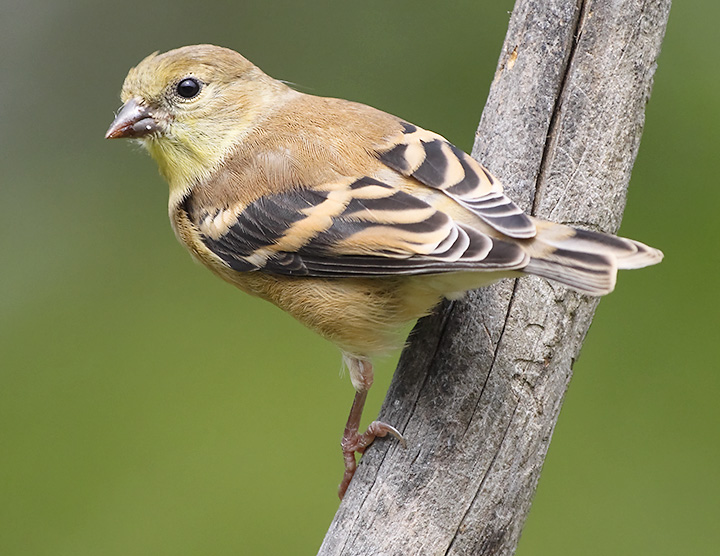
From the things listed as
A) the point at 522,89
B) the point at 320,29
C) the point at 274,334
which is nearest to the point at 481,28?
the point at 320,29

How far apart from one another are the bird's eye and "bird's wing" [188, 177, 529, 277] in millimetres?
493

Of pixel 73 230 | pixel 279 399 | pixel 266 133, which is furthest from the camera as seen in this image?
pixel 73 230

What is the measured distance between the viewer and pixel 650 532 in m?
4.54

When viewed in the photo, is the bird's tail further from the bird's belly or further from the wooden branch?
the bird's belly

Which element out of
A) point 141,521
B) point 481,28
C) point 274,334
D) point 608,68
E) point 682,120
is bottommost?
point 141,521

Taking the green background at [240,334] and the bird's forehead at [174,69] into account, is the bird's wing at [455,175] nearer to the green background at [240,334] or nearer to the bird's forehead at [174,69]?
the bird's forehead at [174,69]

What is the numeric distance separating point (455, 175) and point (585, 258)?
56 centimetres

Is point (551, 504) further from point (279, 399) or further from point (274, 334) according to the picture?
point (274, 334)

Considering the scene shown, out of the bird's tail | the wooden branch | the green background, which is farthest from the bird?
the green background

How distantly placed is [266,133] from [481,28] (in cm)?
323

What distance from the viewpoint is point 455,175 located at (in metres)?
2.75

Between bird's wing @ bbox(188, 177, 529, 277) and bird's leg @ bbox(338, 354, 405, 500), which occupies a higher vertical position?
bird's wing @ bbox(188, 177, 529, 277)

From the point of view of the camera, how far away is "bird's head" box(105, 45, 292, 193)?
3.21 m

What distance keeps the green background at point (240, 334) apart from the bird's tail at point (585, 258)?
259cm
